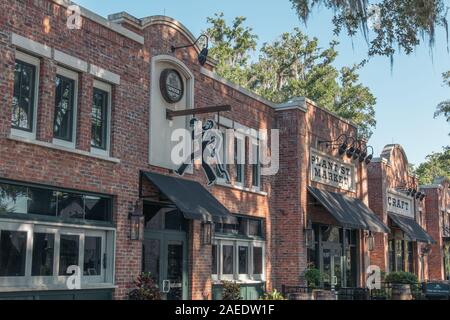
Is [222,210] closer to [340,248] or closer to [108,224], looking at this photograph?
[108,224]

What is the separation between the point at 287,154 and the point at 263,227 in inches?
102

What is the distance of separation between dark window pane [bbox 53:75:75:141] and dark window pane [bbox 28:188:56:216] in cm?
120

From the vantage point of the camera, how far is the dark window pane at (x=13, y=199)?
11031mm

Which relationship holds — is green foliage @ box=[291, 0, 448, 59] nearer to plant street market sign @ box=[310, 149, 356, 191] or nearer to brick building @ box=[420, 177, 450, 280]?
plant street market sign @ box=[310, 149, 356, 191]

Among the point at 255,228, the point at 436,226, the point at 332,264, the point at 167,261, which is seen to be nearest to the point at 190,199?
the point at 167,261

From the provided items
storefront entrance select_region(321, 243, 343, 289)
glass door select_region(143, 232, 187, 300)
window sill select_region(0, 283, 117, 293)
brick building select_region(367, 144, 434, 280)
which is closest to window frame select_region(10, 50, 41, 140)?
window sill select_region(0, 283, 117, 293)

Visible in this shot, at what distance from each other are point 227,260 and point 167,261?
292cm

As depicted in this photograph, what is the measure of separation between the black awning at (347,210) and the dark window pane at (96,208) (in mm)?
8632

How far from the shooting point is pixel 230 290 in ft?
54.4

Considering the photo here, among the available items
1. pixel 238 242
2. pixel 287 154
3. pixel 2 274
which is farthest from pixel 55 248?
pixel 287 154

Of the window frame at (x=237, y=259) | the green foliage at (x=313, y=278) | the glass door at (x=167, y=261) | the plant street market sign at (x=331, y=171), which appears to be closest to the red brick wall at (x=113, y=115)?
the glass door at (x=167, y=261)

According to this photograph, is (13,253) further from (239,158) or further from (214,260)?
(239,158)

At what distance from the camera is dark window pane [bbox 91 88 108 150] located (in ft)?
43.9

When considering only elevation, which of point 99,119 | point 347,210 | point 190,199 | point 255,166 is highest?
point 99,119
